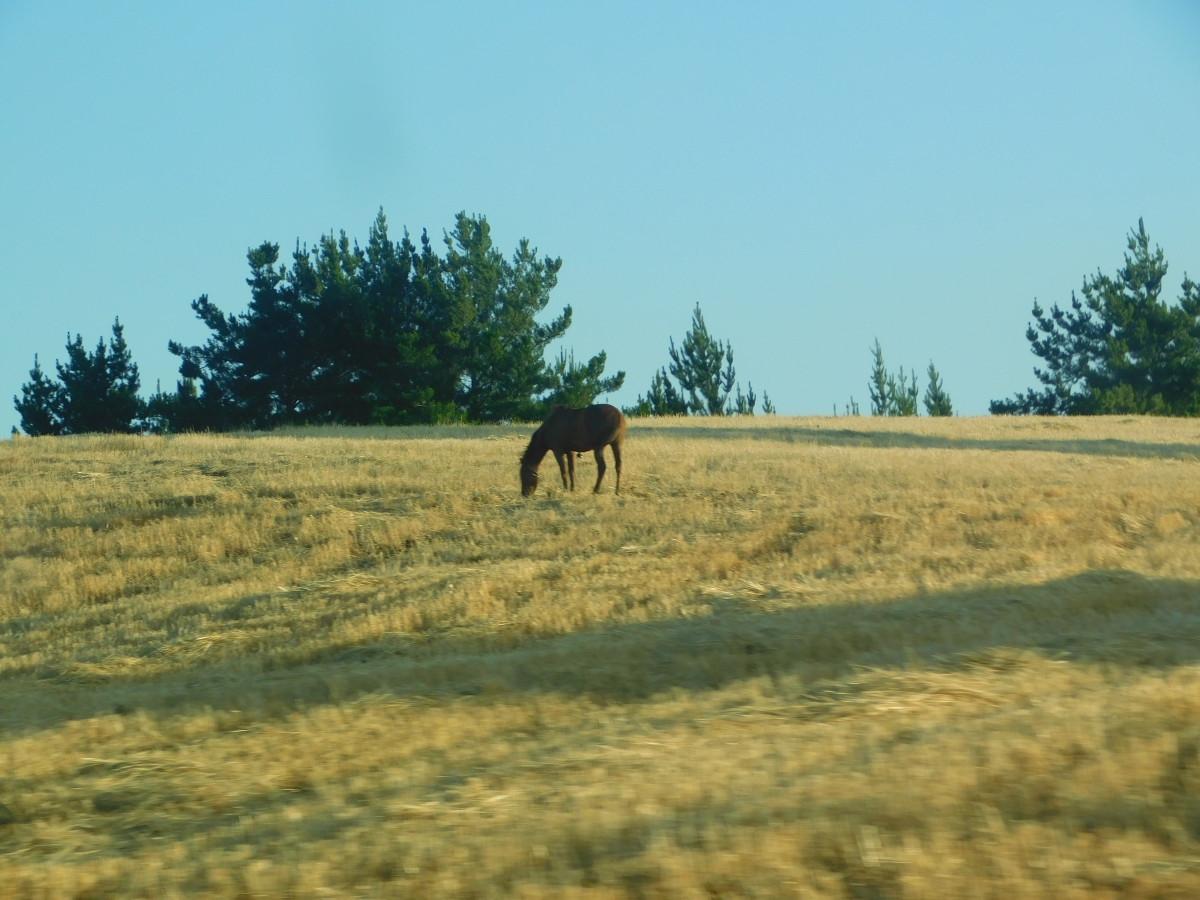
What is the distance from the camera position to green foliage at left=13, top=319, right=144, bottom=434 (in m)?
50.4

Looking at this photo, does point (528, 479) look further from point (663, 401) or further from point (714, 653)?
point (663, 401)

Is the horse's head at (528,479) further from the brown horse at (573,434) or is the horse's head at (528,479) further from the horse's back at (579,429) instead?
the horse's back at (579,429)

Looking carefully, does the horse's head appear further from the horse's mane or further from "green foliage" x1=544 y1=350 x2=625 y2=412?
"green foliage" x1=544 y1=350 x2=625 y2=412

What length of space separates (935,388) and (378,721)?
84.0 meters

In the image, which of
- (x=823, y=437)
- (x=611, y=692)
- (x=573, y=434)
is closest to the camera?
(x=611, y=692)

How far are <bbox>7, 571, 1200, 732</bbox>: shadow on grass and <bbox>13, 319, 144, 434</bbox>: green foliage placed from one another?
4288 cm

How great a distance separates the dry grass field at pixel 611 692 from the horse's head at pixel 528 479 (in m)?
0.54

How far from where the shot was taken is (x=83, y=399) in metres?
50.4

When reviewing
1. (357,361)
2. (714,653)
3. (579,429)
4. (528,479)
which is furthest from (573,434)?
(357,361)

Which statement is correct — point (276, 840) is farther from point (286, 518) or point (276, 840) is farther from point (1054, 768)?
point (286, 518)

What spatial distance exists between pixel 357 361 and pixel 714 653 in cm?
4174

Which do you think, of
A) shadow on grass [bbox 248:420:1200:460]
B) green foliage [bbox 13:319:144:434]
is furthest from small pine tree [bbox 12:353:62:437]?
shadow on grass [bbox 248:420:1200:460]

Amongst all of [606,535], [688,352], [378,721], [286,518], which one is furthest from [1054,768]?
[688,352]

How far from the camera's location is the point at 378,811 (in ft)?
17.9
